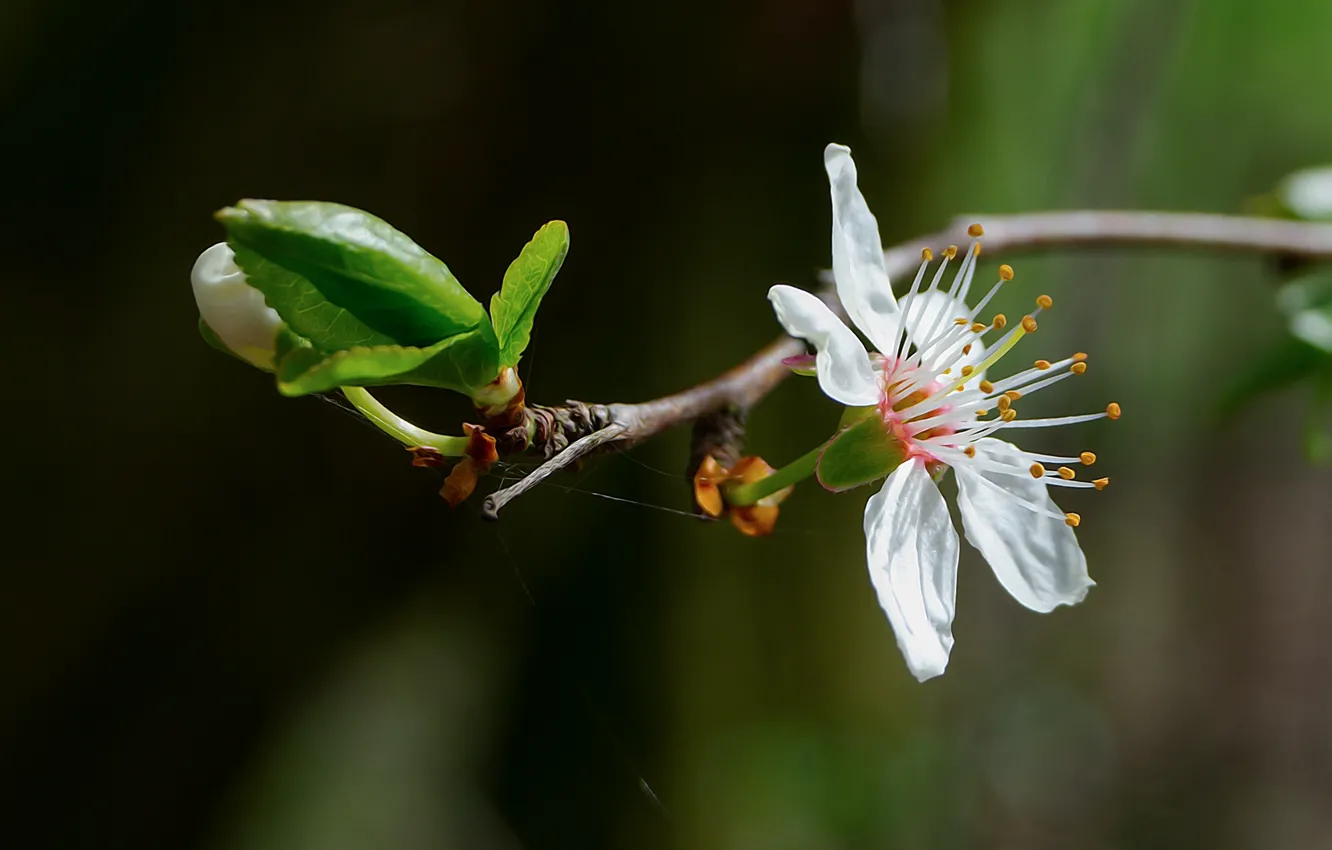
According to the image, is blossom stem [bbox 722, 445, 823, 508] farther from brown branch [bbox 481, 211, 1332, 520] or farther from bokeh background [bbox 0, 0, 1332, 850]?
bokeh background [bbox 0, 0, 1332, 850]

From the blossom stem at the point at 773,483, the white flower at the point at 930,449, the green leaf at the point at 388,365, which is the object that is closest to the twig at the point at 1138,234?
the white flower at the point at 930,449

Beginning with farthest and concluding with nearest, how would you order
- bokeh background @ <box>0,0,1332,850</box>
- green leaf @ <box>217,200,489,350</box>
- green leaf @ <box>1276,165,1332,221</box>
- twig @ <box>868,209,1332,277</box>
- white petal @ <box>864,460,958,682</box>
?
bokeh background @ <box>0,0,1332,850</box> < green leaf @ <box>1276,165,1332,221</box> < twig @ <box>868,209,1332,277</box> < white petal @ <box>864,460,958,682</box> < green leaf @ <box>217,200,489,350</box>

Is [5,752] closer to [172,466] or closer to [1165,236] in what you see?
[172,466]

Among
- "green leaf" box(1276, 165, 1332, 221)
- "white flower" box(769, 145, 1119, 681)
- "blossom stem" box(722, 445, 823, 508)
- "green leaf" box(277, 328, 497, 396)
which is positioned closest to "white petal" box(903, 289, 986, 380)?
"white flower" box(769, 145, 1119, 681)

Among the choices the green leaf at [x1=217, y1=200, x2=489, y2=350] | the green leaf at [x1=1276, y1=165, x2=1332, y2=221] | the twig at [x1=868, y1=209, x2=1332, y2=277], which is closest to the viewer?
the green leaf at [x1=217, y1=200, x2=489, y2=350]

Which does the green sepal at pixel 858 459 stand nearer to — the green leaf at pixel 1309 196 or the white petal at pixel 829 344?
the white petal at pixel 829 344

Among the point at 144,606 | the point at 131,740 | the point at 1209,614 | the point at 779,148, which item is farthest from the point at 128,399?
the point at 1209,614

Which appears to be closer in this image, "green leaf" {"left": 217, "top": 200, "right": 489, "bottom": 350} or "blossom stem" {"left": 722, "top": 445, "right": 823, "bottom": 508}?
"green leaf" {"left": 217, "top": 200, "right": 489, "bottom": 350}
